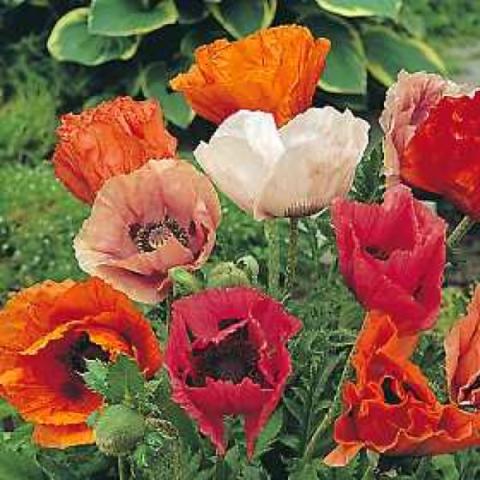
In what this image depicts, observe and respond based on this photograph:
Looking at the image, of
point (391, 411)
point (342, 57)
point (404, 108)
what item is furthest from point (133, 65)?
point (391, 411)

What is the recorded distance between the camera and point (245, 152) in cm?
147

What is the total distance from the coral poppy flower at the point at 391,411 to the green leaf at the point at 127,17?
3.47 m

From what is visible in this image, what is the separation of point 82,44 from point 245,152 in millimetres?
3462

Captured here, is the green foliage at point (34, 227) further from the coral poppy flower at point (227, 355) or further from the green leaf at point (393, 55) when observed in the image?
the coral poppy flower at point (227, 355)

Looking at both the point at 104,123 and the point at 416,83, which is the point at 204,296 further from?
the point at 416,83

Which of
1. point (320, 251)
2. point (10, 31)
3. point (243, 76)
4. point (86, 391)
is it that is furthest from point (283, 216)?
point (10, 31)

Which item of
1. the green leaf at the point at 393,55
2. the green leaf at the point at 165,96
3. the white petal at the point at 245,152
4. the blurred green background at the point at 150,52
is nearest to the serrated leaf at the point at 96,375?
the white petal at the point at 245,152

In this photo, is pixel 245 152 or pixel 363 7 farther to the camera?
pixel 363 7

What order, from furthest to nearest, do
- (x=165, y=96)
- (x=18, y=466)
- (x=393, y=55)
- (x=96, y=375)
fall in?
1. (x=393, y=55)
2. (x=165, y=96)
3. (x=18, y=466)
4. (x=96, y=375)

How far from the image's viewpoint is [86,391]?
4.97 feet

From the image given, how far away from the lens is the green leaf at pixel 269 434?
1.60 m

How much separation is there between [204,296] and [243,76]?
329 mm

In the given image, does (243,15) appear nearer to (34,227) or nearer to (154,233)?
(34,227)

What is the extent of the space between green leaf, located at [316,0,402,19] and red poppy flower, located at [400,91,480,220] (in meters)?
3.17
